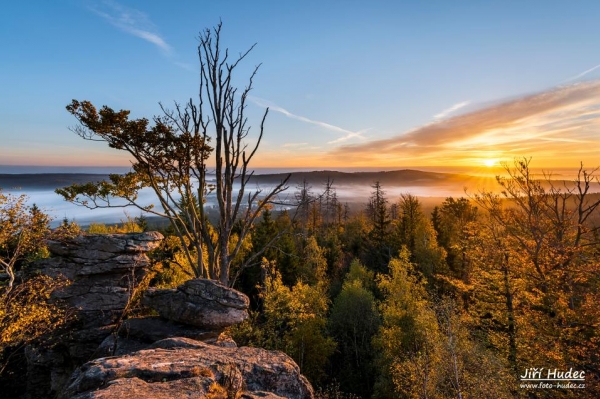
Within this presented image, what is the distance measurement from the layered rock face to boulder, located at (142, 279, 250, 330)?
4cm

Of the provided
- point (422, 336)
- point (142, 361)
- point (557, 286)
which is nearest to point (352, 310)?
point (422, 336)

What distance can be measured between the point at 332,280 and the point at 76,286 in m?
36.9

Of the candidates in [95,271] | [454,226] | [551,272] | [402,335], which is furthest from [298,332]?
[454,226]

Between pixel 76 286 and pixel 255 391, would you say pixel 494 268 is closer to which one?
pixel 255 391

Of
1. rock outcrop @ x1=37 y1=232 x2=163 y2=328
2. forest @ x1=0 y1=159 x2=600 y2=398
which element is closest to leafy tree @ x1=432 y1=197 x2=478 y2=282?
forest @ x1=0 y1=159 x2=600 y2=398

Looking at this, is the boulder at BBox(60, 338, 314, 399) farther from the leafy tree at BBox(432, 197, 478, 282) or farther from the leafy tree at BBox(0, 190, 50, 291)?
the leafy tree at BBox(432, 197, 478, 282)

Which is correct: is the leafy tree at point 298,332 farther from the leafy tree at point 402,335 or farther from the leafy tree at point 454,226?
the leafy tree at point 454,226

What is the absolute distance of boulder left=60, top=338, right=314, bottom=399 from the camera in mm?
5500

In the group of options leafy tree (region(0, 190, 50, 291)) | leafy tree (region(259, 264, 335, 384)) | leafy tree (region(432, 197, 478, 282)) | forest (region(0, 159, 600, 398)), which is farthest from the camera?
leafy tree (region(432, 197, 478, 282))

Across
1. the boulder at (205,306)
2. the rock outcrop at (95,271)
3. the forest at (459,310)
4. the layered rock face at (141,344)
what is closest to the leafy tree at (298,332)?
the forest at (459,310)

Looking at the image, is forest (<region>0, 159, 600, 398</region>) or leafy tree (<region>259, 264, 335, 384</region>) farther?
leafy tree (<region>259, 264, 335, 384</region>)

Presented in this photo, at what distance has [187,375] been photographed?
246 inches

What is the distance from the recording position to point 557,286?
15383mm

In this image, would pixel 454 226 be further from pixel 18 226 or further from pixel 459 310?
pixel 18 226
